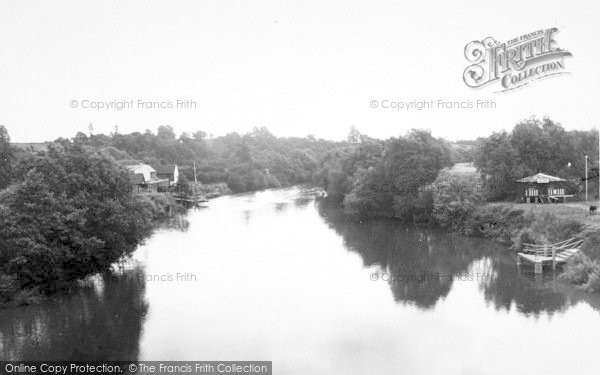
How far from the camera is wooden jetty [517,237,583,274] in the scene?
23.7m

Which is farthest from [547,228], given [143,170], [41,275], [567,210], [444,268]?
[143,170]

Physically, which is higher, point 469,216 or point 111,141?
point 111,141

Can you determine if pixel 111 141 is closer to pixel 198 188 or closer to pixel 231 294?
pixel 198 188

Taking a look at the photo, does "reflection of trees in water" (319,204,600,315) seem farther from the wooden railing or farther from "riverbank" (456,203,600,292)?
the wooden railing

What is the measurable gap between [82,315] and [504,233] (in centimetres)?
2286

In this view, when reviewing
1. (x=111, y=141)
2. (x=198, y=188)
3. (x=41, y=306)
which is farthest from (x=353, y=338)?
(x=111, y=141)

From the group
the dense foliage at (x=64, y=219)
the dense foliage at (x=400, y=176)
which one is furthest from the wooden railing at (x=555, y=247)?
the dense foliage at (x=64, y=219)

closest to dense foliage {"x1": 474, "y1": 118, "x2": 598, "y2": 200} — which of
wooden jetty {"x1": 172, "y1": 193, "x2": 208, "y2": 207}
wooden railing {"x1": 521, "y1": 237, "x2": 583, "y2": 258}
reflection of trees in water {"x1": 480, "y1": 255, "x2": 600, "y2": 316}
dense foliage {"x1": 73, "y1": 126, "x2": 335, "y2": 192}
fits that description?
wooden railing {"x1": 521, "y1": 237, "x2": 583, "y2": 258}

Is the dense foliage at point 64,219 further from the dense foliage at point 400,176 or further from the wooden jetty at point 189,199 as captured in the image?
the wooden jetty at point 189,199

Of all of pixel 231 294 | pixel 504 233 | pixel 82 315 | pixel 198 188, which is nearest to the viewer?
pixel 82 315

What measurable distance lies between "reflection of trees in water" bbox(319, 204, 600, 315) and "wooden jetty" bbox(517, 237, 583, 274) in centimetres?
59

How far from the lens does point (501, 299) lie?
2072 cm

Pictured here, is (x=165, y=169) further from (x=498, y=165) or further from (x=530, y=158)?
(x=530, y=158)

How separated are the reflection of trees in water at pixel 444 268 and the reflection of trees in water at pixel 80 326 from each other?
10402 mm
